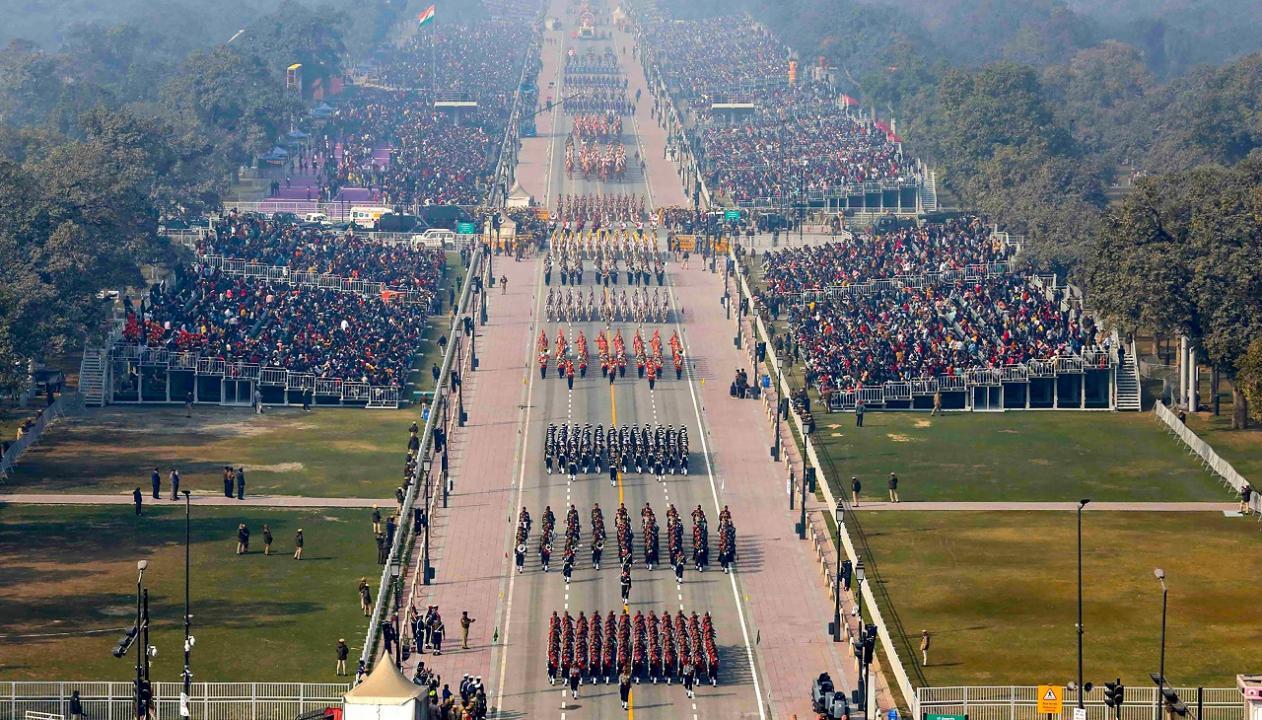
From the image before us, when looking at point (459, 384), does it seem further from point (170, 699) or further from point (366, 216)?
point (366, 216)

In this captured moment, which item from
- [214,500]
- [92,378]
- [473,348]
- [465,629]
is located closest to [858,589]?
[465,629]

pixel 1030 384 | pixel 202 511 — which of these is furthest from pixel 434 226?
pixel 202 511

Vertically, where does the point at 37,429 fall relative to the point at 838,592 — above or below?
above

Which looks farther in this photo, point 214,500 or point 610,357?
point 610,357

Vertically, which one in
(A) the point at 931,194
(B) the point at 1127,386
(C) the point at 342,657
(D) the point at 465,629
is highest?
(A) the point at 931,194

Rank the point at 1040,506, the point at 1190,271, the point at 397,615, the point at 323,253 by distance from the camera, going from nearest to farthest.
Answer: the point at 397,615 → the point at 1040,506 → the point at 1190,271 → the point at 323,253

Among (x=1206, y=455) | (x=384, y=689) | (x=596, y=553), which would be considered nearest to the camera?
(x=384, y=689)

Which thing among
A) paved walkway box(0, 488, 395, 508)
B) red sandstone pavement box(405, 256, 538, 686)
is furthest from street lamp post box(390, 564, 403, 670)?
paved walkway box(0, 488, 395, 508)
